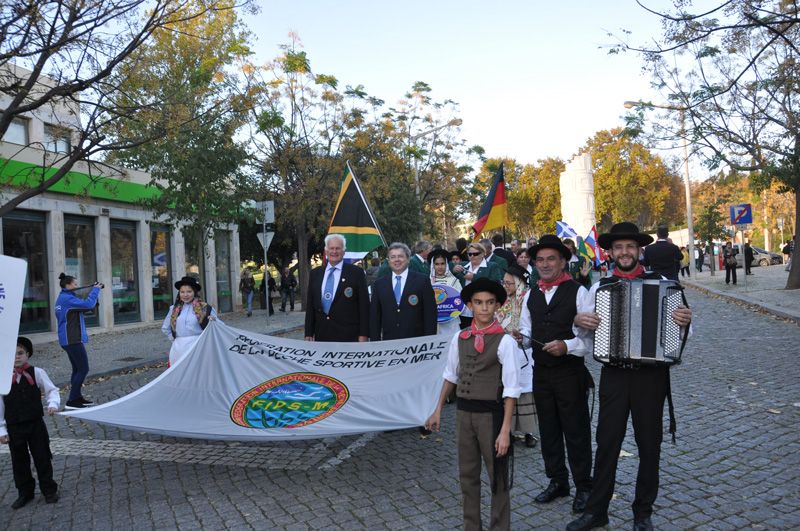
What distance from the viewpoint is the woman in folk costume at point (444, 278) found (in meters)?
8.37

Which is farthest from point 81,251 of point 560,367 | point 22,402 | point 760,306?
point 760,306

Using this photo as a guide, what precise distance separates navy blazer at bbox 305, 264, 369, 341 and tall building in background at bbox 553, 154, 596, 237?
35.1 m

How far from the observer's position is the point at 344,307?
709 centimetres

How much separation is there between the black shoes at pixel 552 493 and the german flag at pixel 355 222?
5.12m

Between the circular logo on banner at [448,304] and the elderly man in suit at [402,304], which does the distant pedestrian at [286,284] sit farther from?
the elderly man in suit at [402,304]

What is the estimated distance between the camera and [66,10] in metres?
10.4

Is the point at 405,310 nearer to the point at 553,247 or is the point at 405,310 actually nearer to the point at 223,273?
the point at 553,247

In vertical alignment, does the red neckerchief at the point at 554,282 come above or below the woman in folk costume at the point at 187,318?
above

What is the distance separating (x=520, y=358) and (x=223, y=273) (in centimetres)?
2578

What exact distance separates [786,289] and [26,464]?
2318 cm

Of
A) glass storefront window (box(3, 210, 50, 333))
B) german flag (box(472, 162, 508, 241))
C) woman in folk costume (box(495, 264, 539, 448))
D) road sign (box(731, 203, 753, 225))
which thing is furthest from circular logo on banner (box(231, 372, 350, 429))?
road sign (box(731, 203, 753, 225))

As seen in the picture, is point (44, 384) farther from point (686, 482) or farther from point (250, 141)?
point (250, 141)

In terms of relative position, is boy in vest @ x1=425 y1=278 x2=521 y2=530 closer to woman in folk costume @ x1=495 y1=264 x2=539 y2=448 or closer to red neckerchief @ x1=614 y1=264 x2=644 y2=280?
woman in folk costume @ x1=495 y1=264 x2=539 y2=448

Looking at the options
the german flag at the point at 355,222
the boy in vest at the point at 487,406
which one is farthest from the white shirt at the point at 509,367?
the german flag at the point at 355,222
